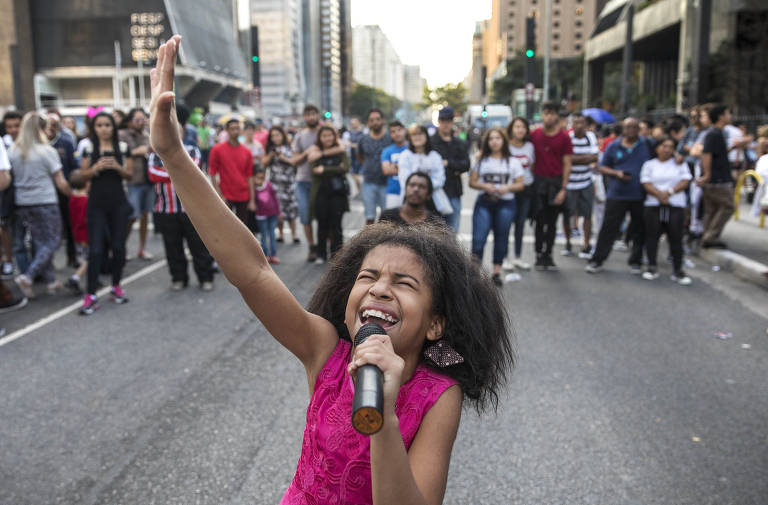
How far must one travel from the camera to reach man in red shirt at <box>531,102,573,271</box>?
912 centimetres

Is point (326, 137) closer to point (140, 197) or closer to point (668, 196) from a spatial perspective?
point (140, 197)

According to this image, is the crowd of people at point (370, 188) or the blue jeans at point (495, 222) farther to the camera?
the blue jeans at point (495, 222)

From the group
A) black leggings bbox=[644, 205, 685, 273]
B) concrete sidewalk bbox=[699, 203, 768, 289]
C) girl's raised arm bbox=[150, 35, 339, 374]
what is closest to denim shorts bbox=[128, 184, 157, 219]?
black leggings bbox=[644, 205, 685, 273]

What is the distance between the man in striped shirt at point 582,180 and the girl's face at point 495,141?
219cm

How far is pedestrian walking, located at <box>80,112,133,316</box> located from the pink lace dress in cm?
593

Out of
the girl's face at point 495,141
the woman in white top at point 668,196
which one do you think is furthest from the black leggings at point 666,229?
the girl's face at point 495,141

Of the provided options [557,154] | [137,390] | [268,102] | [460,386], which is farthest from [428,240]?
[268,102]

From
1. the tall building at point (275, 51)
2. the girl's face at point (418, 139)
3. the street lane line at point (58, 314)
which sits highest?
the tall building at point (275, 51)

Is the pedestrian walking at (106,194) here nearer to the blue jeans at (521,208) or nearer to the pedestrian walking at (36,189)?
the pedestrian walking at (36,189)

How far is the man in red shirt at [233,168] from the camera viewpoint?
8922 millimetres

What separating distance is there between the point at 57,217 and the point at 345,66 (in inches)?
7079

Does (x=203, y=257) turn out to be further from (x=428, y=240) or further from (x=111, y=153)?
(x=428, y=240)

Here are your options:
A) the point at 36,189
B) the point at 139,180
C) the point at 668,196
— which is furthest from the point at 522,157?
the point at 36,189

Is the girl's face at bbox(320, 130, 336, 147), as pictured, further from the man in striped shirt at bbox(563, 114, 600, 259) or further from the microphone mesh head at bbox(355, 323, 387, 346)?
the microphone mesh head at bbox(355, 323, 387, 346)
